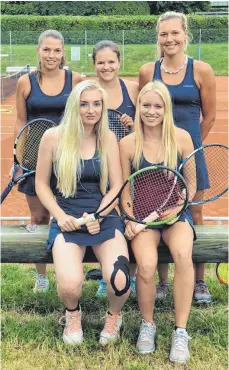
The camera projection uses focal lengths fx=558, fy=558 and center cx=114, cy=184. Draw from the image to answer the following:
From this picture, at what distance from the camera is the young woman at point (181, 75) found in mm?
3506

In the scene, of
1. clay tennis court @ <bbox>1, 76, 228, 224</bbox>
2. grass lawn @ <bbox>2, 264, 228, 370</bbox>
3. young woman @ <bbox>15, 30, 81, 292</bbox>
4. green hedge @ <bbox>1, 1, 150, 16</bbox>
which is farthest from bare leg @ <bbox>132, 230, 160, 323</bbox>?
green hedge @ <bbox>1, 1, 150, 16</bbox>

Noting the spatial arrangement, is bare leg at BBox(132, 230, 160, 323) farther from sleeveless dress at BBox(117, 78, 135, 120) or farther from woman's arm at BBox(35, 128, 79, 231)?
sleeveless dress at BBox(117, 78, 135, 120)

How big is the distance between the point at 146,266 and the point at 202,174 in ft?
2.79

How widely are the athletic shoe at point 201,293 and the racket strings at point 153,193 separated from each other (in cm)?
89

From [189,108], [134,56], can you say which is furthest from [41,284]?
[134,56]

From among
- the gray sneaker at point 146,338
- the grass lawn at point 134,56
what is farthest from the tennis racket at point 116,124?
the grass lawn at point 134,56

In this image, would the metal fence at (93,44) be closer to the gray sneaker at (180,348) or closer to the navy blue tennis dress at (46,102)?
the navy blue tennis dress at (46,102)

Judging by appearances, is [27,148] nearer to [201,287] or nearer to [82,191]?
[82,191]

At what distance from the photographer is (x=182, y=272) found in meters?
3.04

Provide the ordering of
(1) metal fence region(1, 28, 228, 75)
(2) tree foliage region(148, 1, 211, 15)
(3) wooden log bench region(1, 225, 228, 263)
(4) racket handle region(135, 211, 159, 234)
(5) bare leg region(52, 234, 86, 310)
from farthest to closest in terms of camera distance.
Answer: (2) tree foliage region(148, 1, 211, 15) < (1) metal fence region(1, 28, 228, 75) < (3) wooden log bench region(1, 225, 228, 263) < (4) racket handle region(135, 211, 159, 234) < (5) bare leg region(52, 234, 86, 310)

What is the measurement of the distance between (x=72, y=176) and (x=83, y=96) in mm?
455

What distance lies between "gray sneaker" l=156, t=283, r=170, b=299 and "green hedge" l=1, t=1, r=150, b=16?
86.0 ft

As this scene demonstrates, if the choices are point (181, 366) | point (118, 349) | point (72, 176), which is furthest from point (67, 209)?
point (181, 366)

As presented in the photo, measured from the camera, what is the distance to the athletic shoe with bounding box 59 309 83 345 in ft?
10.3
